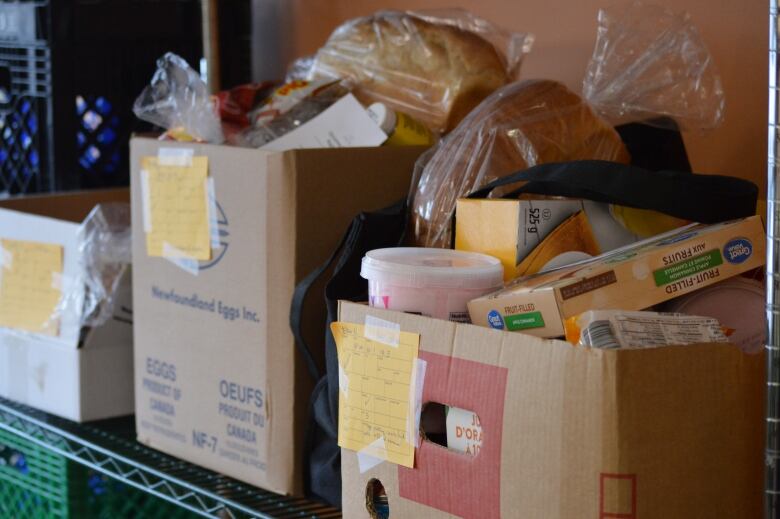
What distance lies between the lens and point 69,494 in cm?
147

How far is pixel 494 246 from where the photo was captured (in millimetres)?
958

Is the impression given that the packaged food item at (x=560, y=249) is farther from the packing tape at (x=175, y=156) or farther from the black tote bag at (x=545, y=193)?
the packing tape at (x=175, y=156)

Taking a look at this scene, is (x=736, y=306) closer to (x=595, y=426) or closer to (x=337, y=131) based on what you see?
(x=595, y=426)

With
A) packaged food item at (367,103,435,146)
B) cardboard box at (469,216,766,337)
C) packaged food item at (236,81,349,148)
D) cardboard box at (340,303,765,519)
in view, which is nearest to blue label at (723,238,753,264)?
cardboard box at (469,216,766,337)

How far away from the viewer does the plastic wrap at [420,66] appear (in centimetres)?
127

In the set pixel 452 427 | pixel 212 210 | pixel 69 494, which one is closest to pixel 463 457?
pixel 452 427

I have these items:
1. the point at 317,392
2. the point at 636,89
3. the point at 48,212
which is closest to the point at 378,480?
the point at 317,392

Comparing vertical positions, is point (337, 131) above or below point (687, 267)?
above

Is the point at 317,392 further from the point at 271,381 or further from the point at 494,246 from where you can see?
the point at 494,246

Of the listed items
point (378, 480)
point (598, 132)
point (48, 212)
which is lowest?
point (378, 480)

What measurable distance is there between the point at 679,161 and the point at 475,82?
0.26m

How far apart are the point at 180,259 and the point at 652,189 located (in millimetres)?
583

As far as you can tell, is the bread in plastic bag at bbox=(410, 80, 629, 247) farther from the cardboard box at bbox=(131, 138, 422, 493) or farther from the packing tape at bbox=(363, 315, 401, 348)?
the packing tape at bbox=(363, 315, 401, 348)

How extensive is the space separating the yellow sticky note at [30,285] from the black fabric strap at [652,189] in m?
0.78
